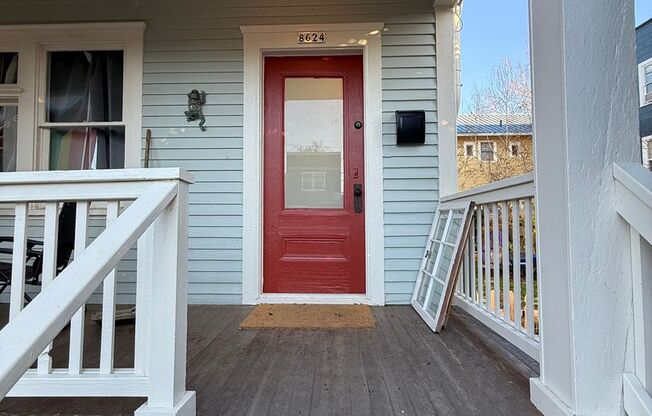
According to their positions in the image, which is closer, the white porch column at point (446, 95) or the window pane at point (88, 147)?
the white porch column at point (446, 95)

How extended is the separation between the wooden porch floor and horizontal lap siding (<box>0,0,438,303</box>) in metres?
0.68

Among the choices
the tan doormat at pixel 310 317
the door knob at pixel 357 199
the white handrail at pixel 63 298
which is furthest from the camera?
the door knob at pixel 357 199

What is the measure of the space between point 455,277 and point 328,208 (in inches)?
45.0

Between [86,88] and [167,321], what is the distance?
2733 mm

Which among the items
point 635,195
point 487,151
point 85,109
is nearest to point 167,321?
point 635,195

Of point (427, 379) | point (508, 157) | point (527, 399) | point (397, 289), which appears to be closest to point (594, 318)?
point (527, 399)

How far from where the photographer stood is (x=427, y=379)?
159 centimetres

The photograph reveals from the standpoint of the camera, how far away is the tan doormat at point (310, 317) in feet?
7.61

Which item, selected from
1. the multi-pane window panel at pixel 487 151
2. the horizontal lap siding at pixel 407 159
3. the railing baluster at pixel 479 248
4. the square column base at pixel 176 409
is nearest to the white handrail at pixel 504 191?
the railing baluster at pixel 479 248

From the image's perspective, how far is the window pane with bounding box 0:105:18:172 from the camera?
304 centimetres

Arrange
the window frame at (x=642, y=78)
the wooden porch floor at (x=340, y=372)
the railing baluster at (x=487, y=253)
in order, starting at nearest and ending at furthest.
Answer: the window frame at (x=642, y=78) < the wooden porch floor at (x=340, y=372) < the railing baluster at (x=487, y=253)

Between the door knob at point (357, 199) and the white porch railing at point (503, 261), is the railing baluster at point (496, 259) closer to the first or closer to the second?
the white porch railing at point (503, 261)

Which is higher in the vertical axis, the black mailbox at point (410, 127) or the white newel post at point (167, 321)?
the black mailbox at point (410, 127)

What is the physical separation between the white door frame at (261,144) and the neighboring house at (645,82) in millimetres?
1726
